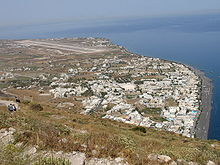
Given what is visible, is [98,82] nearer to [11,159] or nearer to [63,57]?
[63,57]

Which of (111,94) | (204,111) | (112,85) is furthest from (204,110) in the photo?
(112,85)

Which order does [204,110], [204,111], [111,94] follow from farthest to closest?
[111,94] → [204,110] → [204,111]

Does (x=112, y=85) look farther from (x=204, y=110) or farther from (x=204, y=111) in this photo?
(x=204, y=111)

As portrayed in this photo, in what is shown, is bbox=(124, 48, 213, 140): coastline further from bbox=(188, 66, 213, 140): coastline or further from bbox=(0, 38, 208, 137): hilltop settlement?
bbox=(0, 38, 208, 137): hilltop settlement

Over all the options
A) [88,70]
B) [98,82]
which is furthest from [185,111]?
[88,70]

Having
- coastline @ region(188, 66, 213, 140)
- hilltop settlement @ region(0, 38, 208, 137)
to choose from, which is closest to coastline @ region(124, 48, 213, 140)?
coastline @ region(188, 66, 213, 140)

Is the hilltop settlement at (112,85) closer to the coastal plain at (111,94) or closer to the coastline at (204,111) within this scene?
the coastal plain at (111,94)
